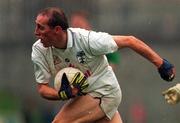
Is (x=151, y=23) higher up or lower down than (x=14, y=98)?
higher up

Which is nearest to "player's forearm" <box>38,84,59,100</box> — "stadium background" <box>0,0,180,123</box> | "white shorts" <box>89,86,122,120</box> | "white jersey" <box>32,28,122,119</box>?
"white jersey" <box>32,28,122,119</box>

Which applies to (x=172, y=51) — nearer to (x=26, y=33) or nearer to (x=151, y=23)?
(x=151, y=23)

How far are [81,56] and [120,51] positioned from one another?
299 centimetres

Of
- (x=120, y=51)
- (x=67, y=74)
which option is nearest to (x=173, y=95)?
(x=67, y=74)

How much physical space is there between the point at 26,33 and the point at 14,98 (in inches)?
28.4

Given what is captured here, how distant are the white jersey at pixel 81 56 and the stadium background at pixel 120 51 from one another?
2.87 meters

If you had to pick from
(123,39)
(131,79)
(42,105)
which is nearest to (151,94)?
(131,79)

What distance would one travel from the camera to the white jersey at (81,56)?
5.84 m

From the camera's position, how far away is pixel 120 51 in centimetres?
883

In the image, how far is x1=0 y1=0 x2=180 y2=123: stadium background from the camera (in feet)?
29.3

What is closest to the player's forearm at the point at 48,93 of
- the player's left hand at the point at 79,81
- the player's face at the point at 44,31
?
the player's left hand at the point at 79,81

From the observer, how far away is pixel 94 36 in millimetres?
5855

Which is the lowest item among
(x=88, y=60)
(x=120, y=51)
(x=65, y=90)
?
(x=120, y=51)

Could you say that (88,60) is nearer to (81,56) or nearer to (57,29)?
(81,56)
